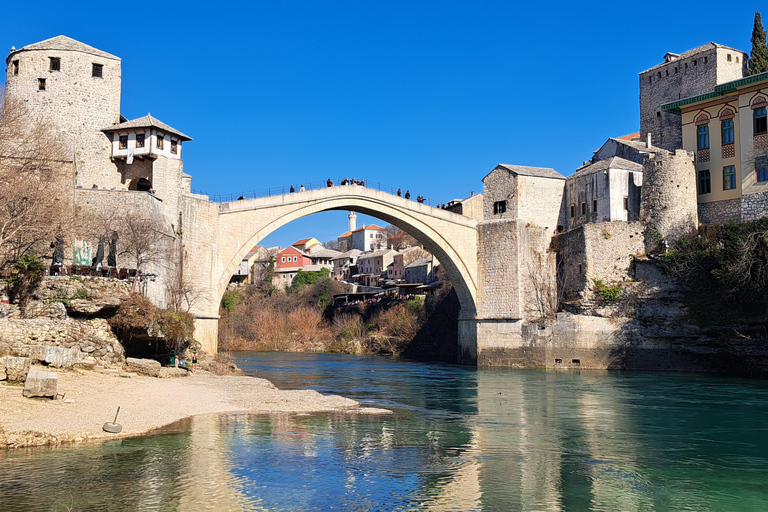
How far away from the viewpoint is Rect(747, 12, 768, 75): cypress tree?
3653 cm

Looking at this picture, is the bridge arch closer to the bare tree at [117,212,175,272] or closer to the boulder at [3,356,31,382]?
the bare tree at [117,212,175,272]

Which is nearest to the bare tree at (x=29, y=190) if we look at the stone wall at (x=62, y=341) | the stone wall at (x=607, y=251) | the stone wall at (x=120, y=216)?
the stone wall at (x=120, y=216)

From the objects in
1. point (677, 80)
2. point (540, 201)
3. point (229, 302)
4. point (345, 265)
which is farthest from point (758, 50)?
point (345, 265)

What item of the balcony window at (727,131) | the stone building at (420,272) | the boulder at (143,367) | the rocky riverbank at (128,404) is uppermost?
the balcony window at (727,131)

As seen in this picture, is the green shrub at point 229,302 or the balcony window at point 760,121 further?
the green shrub at point 229,302

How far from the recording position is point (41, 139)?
2444 centimetres

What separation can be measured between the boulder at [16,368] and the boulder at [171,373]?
593 cm

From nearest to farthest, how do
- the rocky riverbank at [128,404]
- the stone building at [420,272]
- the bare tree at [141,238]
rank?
the rocky riverbank at [128,404] < the bare tree at [141,238] < the stone building at [420,272]

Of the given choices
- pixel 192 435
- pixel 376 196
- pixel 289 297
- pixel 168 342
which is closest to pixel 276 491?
pixel 192 435

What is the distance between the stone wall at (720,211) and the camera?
101ft

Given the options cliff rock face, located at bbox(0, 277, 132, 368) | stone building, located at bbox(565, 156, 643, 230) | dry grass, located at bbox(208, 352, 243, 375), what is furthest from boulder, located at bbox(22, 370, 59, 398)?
stone building, located at bbox(565, 156, 643, 230)

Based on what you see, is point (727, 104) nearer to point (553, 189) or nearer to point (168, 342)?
point (553, 189)

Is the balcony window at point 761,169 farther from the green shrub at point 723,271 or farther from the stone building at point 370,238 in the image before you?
the stone building at point 370,238

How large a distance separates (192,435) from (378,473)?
→ 4.06 m
